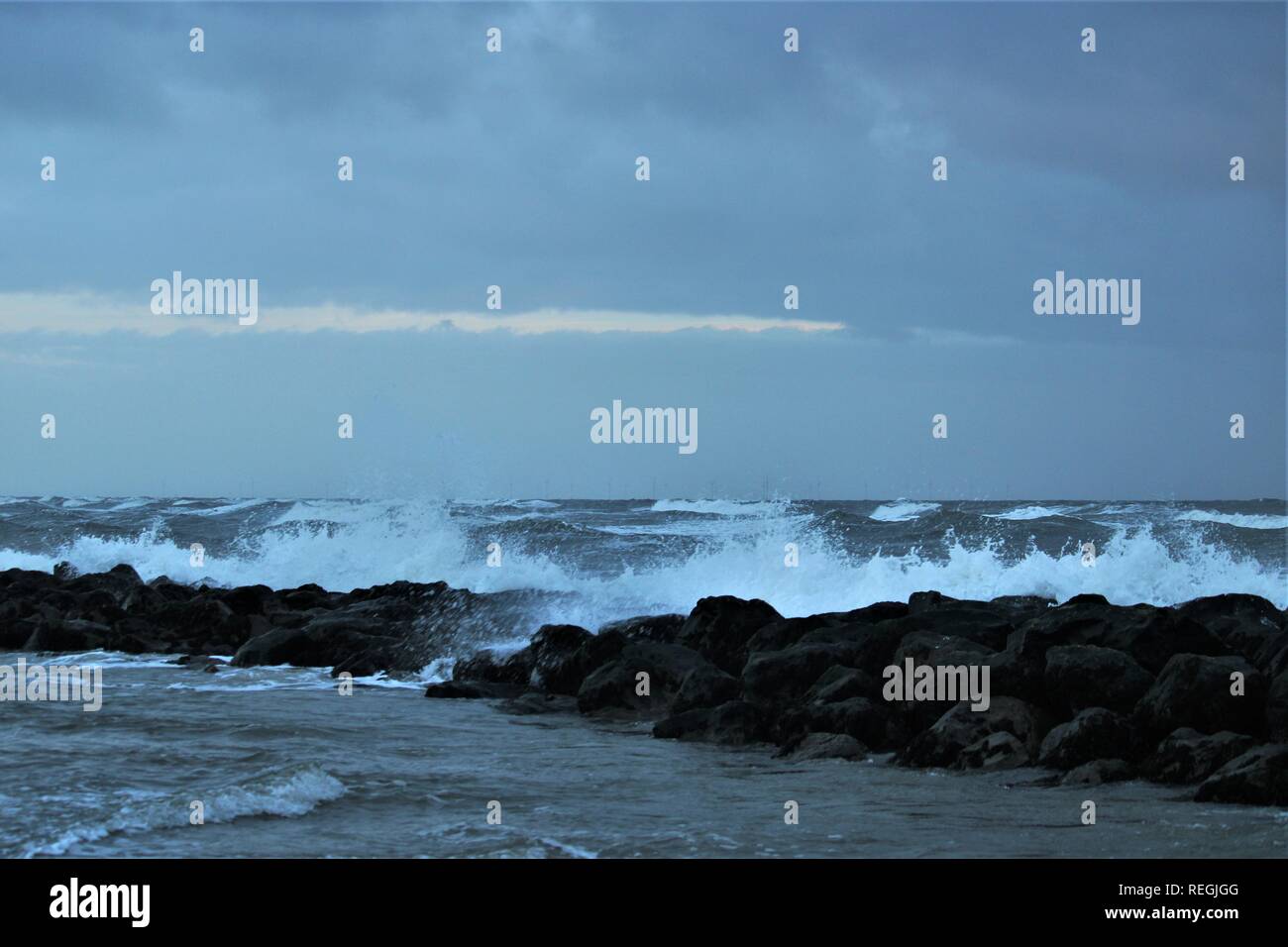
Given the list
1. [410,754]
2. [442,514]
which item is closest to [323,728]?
[410,754]

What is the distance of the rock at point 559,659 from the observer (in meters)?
15.1

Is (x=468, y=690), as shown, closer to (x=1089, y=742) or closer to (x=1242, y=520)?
(x=1089, y=742)

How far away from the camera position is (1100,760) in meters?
10.1

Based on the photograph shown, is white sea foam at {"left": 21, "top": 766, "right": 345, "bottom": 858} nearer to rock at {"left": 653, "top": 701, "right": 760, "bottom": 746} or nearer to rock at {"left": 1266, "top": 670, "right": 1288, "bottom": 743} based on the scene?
rock at {"left": 653, "top": 701, "right": 760, "bottom": 746}

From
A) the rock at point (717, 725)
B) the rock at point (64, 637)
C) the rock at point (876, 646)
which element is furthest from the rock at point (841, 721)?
the rock at point (64, 637)

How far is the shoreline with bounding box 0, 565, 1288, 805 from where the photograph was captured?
34.0 ft

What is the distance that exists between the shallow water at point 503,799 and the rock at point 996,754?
24cm

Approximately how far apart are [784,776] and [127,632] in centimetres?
1205

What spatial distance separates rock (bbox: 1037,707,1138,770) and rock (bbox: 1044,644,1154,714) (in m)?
0.62

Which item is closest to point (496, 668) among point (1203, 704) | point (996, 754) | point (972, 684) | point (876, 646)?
point (876, 646)

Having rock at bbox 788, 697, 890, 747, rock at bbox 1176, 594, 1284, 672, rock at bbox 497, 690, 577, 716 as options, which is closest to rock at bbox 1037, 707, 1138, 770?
rock at bbox 788, 697, 890, 747

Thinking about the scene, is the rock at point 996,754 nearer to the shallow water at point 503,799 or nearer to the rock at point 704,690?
the shallow water at point 503,799

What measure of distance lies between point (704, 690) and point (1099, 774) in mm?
4122
